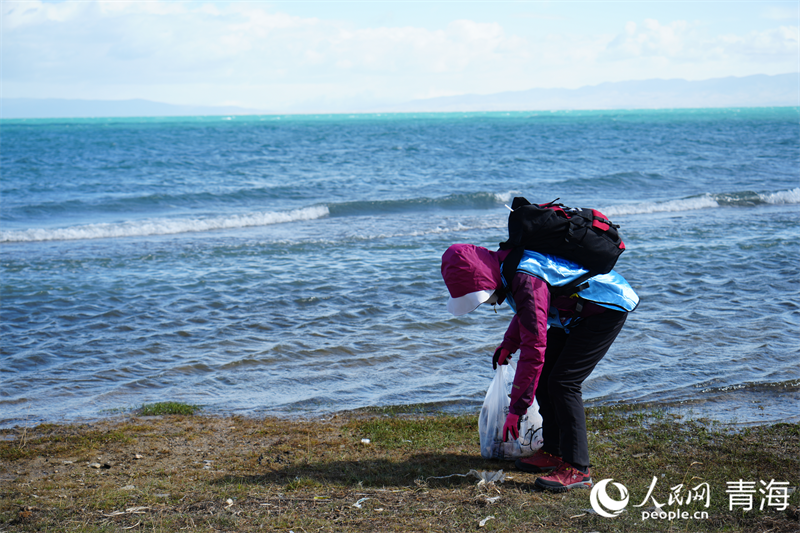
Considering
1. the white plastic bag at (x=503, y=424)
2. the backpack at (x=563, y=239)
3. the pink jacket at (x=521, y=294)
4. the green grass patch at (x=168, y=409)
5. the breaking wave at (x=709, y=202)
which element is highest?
the backpack at (x=563, y=239)

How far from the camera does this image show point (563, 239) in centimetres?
383

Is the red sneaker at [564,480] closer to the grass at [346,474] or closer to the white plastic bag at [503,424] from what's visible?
the grass at [346,474]

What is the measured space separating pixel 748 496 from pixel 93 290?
10.3 meters

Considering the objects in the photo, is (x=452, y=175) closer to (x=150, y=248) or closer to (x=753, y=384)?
(x=150, y=248)

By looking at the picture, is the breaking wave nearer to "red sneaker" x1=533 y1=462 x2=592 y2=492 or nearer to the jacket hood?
"red sneaker" x1=533 y1=462 x2=592 y2=492

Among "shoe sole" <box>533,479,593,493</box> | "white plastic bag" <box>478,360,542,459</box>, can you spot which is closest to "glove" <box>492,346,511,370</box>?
"white plastic bag" <box>478,360,542,459</box>

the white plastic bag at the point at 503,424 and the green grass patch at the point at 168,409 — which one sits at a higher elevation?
the white plastic bag at the point at 503,424

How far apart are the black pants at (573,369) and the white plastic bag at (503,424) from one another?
0.83ft

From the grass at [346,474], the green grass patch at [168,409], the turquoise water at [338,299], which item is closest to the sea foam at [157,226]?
the turquoise water at [338,299]

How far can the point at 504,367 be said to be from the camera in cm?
473

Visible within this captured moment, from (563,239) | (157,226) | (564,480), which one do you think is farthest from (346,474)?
(157,226)

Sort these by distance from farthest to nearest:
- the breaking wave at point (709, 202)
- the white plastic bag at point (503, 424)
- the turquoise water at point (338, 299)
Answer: the breaking wave at point (709, 202) → the turquoise water at point (338, 299) → the white plastic bag at point (503, 424)

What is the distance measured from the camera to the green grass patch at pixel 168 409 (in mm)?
6133

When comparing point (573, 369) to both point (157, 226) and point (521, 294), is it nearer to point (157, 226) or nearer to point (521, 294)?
point (521, 294)
